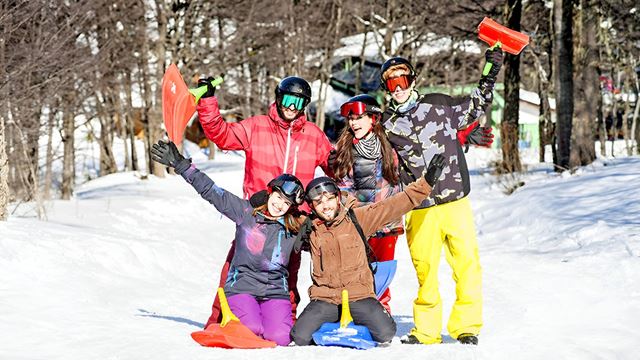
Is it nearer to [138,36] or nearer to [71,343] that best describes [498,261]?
[71,343]

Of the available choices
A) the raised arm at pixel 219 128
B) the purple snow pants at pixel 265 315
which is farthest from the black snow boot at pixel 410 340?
the raised arm at pixel 219 128

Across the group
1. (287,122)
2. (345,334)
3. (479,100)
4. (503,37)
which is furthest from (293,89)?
(345,334)

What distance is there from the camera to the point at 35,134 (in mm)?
13633

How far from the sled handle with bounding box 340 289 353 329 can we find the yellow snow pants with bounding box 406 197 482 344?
487mm

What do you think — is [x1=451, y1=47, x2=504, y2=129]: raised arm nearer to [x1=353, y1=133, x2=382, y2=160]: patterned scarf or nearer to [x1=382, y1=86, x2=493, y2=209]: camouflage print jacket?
[x1=382, y1=86, x2=493, y2=209]: camouflage print jacket

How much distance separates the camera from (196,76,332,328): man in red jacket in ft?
19.3

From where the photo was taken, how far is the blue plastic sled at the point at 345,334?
5.40m

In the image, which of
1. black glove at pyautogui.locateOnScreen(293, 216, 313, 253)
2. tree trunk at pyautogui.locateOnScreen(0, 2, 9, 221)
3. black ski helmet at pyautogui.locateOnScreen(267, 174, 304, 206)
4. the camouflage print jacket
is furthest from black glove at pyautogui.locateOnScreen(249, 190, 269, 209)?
tree trunk at pyautogui.locateOnScreen(0, 2, 9, 221)

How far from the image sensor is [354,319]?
564 centimetres

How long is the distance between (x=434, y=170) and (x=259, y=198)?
122 cm

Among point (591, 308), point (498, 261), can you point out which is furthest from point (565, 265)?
point (591, 308)

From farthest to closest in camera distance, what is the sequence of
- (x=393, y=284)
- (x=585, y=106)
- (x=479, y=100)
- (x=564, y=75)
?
1. (x=564, y=75)
2. (x=585, y=106)
3. (x=393, y=284)
4. (x=479, y=100)

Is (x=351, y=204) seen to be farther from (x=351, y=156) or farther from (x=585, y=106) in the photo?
(x=585, y=106)

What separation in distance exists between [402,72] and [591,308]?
2.63 meters
